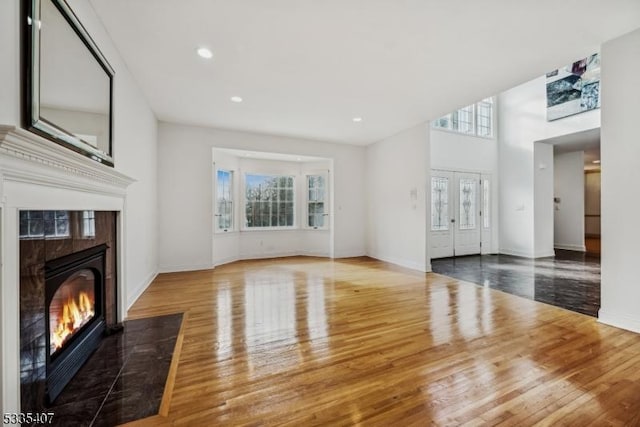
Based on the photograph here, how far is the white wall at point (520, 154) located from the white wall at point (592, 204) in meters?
5.51

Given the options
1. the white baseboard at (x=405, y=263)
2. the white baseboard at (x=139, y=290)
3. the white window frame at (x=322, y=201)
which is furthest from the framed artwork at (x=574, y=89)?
the white baseboard at (x=139, y=290)

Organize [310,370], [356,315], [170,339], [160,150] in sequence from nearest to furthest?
1. [310,370]
2. [170,339]
3. [356,315]
4. [160,150]

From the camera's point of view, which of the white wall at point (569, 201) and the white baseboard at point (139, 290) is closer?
the white baseboard at point (139, 290)

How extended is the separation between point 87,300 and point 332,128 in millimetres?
4539

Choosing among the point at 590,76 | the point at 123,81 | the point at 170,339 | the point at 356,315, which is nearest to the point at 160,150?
the point at 123,81

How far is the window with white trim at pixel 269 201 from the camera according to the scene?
21.9 ft

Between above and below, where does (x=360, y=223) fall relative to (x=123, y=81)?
below

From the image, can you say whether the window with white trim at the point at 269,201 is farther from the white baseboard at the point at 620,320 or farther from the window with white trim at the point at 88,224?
the white baseboard at the point at 620,320

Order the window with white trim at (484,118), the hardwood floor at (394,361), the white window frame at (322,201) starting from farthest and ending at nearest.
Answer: the window with white trim at (484,118) < the white window frame at (322,201) < the hardwood floor at (394,361)

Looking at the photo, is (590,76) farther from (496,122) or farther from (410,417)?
(410,417)

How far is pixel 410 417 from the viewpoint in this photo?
1.48 meters

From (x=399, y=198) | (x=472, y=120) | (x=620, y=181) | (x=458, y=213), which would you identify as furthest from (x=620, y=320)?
(x=472, y=120)

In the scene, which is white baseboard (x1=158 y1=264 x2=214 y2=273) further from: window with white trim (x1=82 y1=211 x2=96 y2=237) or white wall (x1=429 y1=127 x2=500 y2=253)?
white wall (x1=429 y1=127 x2=500 y2=253)

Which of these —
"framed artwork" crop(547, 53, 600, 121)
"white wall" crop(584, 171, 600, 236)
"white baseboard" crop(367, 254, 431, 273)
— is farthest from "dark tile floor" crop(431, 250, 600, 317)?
"white wall" crop(584, 171, 600, 236)
